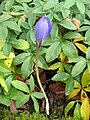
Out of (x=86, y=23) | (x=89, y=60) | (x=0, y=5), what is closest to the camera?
(x=89, y=60)

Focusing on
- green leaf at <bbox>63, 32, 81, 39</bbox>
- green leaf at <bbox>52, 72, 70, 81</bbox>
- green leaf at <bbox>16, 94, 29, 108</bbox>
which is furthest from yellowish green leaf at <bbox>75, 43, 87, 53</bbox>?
green leaf at <bbox>16, 94, 29, 108</bbox>

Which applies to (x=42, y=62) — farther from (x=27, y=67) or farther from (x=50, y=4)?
(x=50, y=4)

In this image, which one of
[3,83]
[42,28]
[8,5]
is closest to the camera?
[42,28]

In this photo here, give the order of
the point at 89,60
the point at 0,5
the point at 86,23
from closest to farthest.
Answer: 1. the point at 89,60
2. the point at 86,23
3. the point at 0,5

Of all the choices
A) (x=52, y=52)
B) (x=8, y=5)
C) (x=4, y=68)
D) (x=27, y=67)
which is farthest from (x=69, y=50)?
(x=8, y=5)

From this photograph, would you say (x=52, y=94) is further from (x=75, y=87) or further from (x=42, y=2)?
(x=42, y=2)

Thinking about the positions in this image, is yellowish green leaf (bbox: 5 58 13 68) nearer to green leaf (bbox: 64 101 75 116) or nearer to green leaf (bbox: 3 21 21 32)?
green leaf (bbox: 3 21 21 32)

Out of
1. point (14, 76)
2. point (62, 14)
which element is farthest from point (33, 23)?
point (14, 76)
